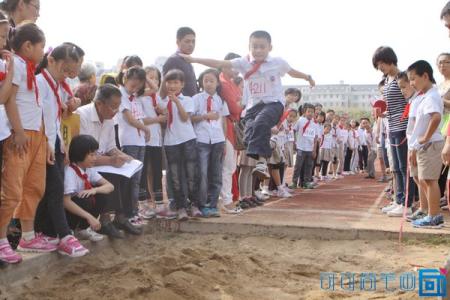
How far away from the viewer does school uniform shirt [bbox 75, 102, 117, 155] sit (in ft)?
15.5

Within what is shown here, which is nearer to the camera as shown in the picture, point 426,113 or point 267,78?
point 426,113

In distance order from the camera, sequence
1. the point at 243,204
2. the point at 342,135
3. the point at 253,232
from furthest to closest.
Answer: the point at 342,135 → the point at 243,204 → the point at 253,232

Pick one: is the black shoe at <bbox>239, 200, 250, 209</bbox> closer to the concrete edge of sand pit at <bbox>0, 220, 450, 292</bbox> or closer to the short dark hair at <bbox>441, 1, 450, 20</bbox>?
the concrete edge of sand pit at <bbox>0, 220, 450, 292</bbox>

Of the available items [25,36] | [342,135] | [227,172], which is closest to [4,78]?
[25,36]

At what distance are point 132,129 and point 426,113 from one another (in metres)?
3.06

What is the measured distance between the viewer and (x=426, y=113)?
5.12m

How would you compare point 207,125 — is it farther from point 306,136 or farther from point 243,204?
point 306,136

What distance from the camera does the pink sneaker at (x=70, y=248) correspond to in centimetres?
405

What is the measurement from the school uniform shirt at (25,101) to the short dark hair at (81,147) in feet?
1.95

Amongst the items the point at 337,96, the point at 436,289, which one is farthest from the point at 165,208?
the point at 337,96

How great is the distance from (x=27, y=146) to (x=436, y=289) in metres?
2.94

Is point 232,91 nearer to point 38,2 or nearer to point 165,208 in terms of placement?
point 165,208

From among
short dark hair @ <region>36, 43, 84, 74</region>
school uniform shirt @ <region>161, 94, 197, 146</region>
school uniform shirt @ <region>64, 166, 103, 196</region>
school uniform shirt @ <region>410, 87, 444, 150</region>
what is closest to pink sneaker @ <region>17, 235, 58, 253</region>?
school uniform shirt @ <region>64, 166, 103, 196</region>

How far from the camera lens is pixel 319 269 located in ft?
13.4
